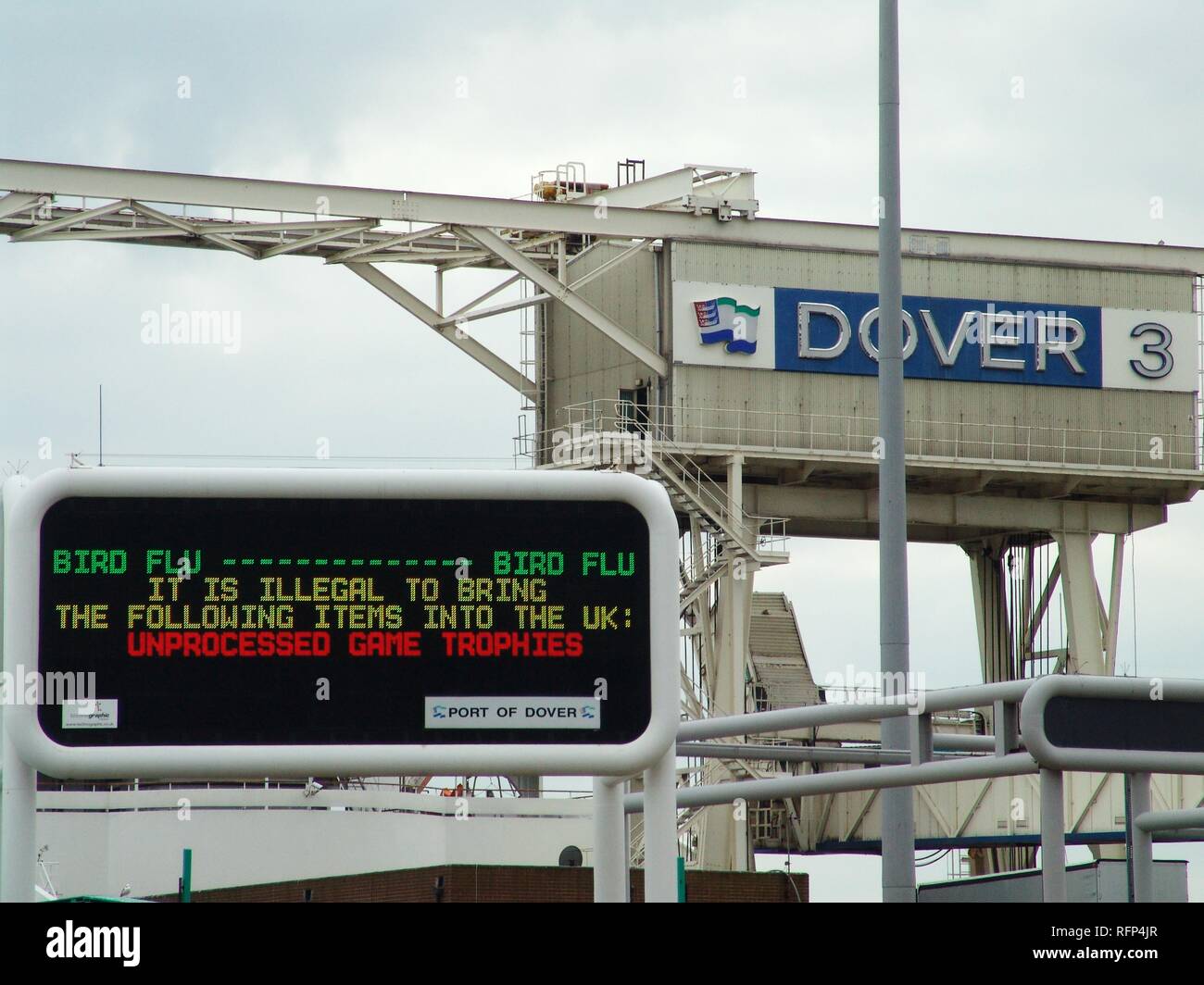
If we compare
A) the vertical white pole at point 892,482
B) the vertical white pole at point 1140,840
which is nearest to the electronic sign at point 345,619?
the vertical white pole at point 1140,840

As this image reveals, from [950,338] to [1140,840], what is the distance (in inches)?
1324

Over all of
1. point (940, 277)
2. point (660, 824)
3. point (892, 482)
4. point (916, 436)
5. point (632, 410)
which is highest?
point (940, 277)

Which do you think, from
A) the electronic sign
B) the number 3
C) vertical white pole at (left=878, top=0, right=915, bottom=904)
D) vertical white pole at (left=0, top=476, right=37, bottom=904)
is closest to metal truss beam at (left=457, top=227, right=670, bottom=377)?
Answer: the number 3

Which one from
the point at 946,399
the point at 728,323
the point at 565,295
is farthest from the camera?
the point at 946,399

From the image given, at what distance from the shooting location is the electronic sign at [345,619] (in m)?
11.9

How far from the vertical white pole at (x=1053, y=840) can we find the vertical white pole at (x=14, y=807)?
5780mm

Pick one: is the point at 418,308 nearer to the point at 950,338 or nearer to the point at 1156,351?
the point at 950,338

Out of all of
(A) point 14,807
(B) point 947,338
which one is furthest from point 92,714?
(B) point 947,338

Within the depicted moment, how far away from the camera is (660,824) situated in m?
12.5

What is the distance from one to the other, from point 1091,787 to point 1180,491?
750 cm

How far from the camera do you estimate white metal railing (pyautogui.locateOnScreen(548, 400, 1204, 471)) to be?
45188 mm

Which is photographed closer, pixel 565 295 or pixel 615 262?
pixel 565 295

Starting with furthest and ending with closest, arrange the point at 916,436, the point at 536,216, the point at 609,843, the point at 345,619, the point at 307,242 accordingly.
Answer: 1. the point at 916,436
2. the point at 536,216
3. the point at 307,242
4. the point at 609,843
5. the point at 345,619

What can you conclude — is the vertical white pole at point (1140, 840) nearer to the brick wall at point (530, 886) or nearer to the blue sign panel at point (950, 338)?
the brick wall at point (530, 886)
